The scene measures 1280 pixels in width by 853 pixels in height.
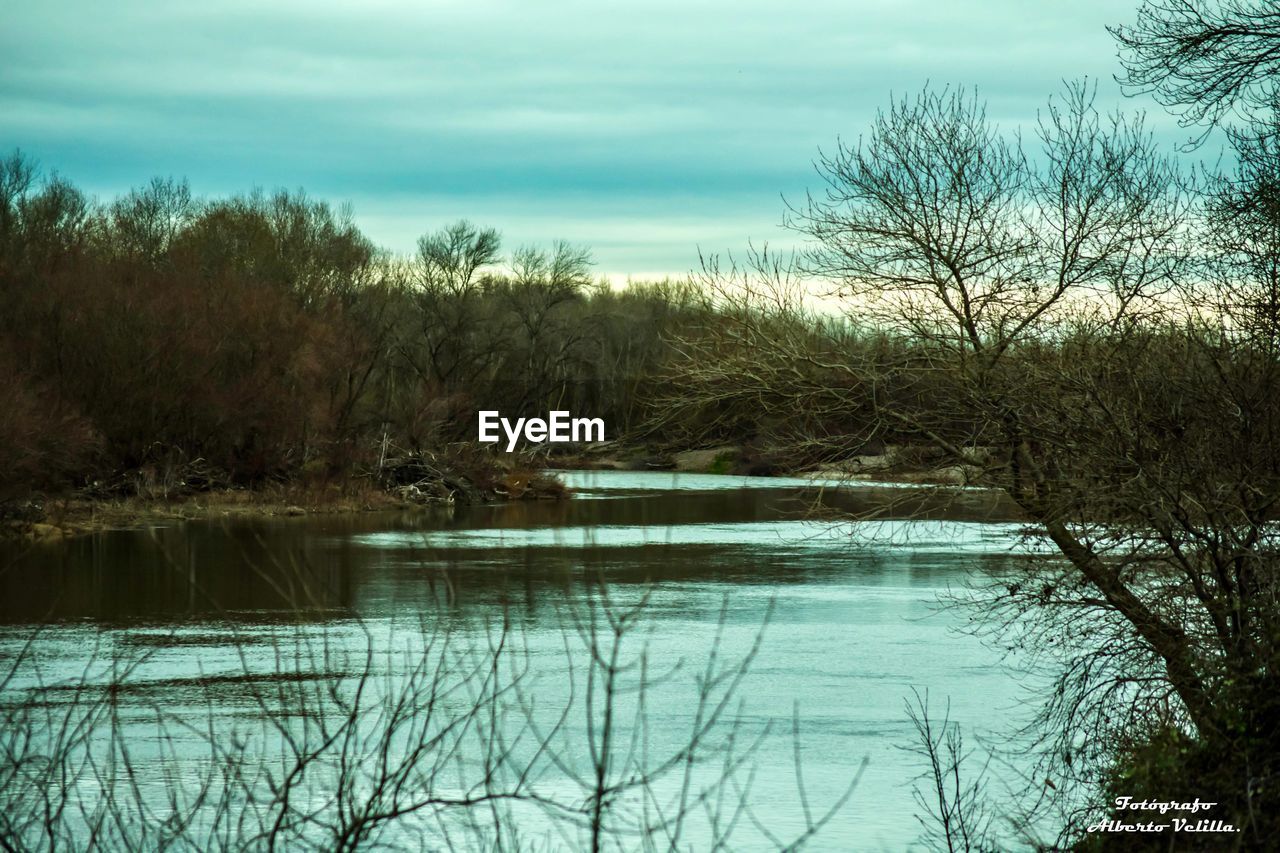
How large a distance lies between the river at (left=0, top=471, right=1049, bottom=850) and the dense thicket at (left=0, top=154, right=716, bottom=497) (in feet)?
13.9

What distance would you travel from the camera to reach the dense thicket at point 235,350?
4012cm

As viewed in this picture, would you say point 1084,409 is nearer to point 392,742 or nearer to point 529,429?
point 392,742

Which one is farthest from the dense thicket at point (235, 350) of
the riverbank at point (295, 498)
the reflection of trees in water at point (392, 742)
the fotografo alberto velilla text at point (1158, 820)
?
the fotografo alberto velilla text at point (1158, 820)

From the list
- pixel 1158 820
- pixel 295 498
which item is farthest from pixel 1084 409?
pixel 295 498

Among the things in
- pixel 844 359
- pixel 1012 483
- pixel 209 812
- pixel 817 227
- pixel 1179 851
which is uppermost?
pixel 817 227

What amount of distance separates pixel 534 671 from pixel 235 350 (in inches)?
1207

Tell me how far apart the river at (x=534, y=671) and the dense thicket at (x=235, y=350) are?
167 inches

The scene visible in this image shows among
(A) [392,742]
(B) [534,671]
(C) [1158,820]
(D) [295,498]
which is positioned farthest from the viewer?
(D) [295,498]

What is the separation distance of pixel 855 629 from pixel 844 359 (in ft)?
17.2

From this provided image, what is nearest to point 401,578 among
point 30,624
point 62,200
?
point 30,624

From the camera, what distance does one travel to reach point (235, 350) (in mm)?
44969

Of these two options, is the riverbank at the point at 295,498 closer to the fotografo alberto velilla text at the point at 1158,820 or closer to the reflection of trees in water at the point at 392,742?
the reflection of trees in water at the point at 392,742

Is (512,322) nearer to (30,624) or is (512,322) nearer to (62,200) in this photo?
(62,200)

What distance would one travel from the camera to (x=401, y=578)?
25656mm
